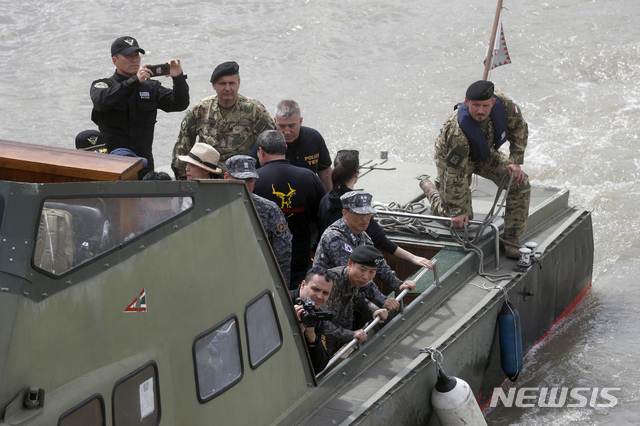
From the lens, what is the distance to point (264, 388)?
14.8ft

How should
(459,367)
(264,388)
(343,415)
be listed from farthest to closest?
(459,367)
(343,415)
(264,388)

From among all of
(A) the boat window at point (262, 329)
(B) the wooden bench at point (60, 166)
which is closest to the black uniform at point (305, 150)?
(A) the boat window at point (262, 329)

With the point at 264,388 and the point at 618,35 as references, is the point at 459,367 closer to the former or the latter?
the point at 264,388

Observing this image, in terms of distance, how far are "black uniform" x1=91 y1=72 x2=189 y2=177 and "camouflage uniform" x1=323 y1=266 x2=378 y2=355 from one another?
6.69ft

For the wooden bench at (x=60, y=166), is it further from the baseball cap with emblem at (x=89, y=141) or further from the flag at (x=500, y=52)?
the flag at (x=500, y=52)

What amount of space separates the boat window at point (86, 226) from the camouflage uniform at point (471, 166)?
3761 millimetres

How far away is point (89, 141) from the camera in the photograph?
6453mm

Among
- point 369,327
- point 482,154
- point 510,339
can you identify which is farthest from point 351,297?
point 482,154

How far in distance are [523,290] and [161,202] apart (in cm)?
421

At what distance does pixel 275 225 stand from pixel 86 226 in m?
2.04

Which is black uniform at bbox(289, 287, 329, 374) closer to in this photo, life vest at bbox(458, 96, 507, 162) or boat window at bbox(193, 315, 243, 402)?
boat window at bbox(193, 315, 243, 402)

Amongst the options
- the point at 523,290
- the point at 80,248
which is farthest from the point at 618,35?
the point at 80,248

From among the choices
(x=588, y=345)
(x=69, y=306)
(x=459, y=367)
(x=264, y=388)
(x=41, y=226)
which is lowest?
(x=588, y=345)

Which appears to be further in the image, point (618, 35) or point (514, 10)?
point (514, 10)
